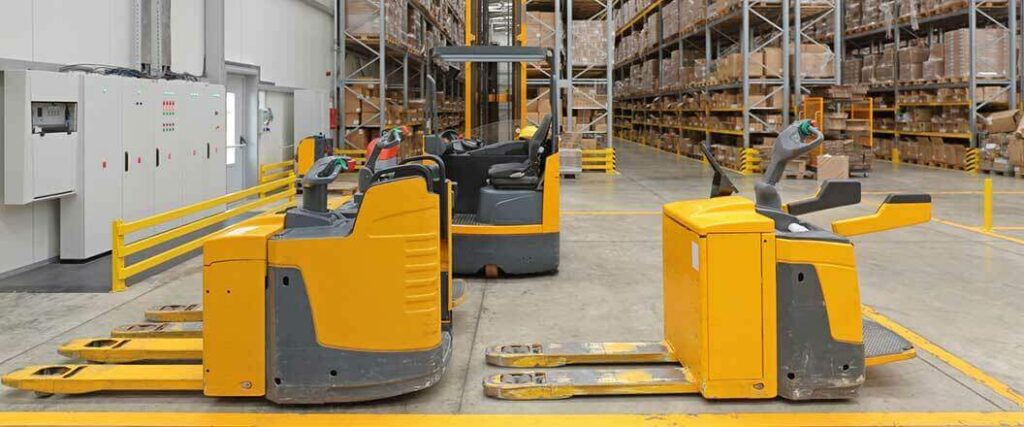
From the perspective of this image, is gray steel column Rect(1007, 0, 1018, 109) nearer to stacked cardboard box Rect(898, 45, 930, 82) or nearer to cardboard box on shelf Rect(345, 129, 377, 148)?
stacked cardboard box Rect(898, 45, 930, 82)

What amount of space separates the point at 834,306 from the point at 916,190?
11.4 metres

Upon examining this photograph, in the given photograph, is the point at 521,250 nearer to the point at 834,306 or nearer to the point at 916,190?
the point at 834,306

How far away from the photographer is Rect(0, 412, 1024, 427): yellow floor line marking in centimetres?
340

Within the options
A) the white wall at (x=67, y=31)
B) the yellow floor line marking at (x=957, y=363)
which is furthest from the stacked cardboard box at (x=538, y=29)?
the yellow floor line marking at (x=957, y=363)

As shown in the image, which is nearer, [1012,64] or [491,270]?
[491,270]

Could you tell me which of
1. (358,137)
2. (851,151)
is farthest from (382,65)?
(851,151)

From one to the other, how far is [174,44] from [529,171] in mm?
5659

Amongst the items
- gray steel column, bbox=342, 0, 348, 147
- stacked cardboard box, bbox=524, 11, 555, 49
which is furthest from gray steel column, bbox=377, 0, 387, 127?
stacked cardboard box, bbox=524, 11, 555, 49

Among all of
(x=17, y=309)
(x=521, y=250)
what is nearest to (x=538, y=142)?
(x=521, y=250)

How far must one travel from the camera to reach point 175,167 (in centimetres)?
862

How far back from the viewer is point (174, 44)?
985 centimetres

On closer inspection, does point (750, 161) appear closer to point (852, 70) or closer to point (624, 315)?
point (852, 70)

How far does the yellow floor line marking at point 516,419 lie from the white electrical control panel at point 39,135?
3427 millimetres

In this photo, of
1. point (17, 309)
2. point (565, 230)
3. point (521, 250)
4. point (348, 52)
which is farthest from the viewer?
point (348, 52)
